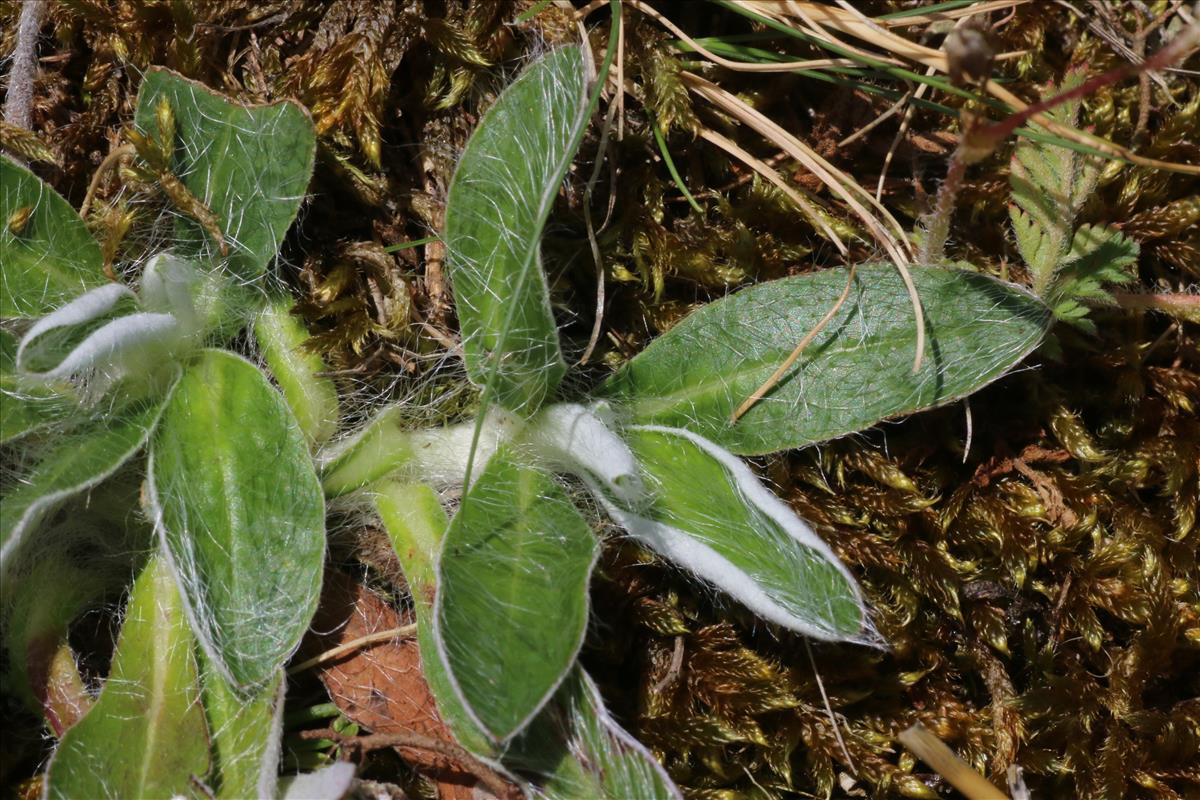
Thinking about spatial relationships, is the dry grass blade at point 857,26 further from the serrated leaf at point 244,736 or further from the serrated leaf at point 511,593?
the serrated leaf at point 244,736

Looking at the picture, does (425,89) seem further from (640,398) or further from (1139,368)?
(1139,368)

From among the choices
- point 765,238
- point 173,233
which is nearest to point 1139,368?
point 765,238

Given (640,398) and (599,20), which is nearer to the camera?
(640,398)

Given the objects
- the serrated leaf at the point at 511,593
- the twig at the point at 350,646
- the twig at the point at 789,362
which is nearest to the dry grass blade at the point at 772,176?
the twig at the point at 789,362

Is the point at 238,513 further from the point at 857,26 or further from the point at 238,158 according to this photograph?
the point at 857,26

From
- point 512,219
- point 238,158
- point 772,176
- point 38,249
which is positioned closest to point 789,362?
point 772,176
